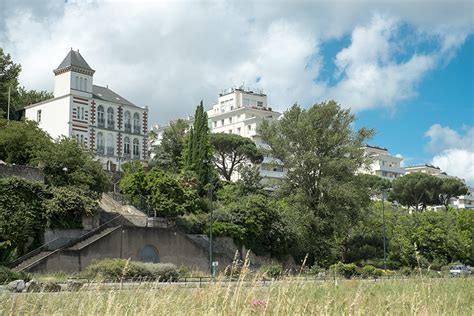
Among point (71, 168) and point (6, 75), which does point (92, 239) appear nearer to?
point (71, 168)

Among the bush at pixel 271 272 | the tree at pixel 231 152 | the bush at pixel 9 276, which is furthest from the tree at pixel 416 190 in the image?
the bush at pixel 271 272

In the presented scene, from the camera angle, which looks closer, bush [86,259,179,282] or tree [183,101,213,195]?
bush [86,259,179,282]

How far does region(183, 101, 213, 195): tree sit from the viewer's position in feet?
198

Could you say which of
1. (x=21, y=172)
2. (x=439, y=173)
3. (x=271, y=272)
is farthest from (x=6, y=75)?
(x=439, y=173)

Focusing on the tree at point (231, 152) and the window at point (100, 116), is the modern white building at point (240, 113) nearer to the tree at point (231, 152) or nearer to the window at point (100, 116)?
the tree at point (231, 152)

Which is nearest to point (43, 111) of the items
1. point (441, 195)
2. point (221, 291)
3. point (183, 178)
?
point (183, 178)

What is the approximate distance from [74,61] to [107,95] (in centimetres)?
696

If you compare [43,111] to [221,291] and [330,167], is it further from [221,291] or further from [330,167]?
[221,291]

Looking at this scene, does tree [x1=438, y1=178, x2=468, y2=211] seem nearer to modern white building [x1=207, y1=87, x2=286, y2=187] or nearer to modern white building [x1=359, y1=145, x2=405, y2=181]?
modern white building [x1=359, y1=145, x2=405, y2=181]

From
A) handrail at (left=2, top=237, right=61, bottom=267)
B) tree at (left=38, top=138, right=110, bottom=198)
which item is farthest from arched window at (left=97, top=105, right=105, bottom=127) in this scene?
handrail at (left=2, top=237, right=61, bottom=267)

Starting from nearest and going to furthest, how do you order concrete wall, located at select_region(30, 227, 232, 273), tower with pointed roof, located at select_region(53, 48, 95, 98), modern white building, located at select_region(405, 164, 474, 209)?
concrete wall, located at select_region(30, 227, 232, 273) < tower with pointed roof, located at select_region(53, 48, 95, 98) < modern white building, located at select_region(405, 164, 474, 209)

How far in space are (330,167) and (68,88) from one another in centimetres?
3810

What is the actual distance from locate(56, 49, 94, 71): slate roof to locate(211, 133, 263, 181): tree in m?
18.6

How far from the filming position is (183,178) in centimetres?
5362
